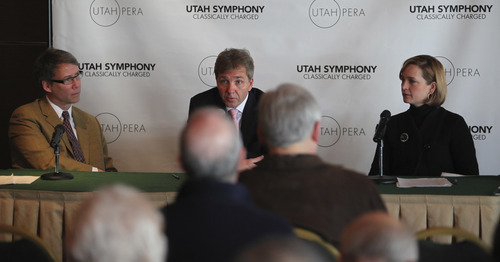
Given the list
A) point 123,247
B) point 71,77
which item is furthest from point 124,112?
point 123,247

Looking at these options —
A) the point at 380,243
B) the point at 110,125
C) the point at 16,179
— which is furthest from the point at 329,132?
the point at 380,243

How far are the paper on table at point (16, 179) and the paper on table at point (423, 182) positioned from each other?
2.06 meters

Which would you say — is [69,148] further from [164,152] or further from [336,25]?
[336,25]

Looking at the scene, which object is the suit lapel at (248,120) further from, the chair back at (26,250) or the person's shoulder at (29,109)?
the chair back at (26,250)

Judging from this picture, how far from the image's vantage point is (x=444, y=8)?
514cm

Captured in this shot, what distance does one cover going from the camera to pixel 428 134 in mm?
4340

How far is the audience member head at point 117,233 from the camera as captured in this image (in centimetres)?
122

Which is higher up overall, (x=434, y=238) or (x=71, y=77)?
(x=71, y=77)

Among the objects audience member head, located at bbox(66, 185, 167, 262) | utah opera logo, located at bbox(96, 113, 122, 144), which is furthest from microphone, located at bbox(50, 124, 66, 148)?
audience member head, located at bbox(66, 185, 167, 262)

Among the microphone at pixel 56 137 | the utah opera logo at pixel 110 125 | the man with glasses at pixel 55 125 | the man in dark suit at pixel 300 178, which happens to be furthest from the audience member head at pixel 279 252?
the utah opera logo at pixel 110 125

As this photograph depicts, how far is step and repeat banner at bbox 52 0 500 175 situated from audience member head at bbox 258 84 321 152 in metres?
2.99

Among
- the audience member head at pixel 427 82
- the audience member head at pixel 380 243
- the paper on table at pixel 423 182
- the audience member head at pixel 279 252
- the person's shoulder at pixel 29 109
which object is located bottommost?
the paper on table at pixel 423 182

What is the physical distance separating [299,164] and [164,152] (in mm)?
3357

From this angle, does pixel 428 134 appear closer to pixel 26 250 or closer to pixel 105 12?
pixel 105 12
